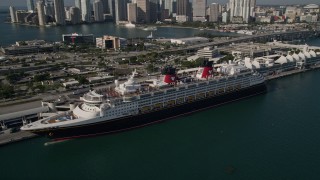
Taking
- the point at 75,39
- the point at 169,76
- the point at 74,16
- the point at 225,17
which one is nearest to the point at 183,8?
the point at 225,17

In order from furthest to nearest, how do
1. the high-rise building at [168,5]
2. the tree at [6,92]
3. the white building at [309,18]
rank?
the high-rise building at [168,5] < the white building at [309,18] < the tree at [6,92]

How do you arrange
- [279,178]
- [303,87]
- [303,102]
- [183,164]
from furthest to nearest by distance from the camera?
1. [303,87]
2. [303,102]
3. [183,164]
4. [279,178]

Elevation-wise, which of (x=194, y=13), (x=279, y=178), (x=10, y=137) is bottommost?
(x=279, y=178)

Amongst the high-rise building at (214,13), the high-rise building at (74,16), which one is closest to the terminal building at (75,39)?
the high-rise building at (74,16)

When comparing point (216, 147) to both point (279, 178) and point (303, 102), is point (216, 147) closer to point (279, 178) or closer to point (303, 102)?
point (279, 178)

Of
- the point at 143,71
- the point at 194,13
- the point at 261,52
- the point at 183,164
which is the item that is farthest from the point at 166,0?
the point at 183,164

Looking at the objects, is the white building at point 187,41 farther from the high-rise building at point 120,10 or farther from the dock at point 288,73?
the high-rise building at point 120,10

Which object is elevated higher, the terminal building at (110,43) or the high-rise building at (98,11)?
the high-rise building at (98,11)

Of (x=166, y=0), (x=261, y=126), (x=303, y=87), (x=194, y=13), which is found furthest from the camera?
(x=166, y=0)
